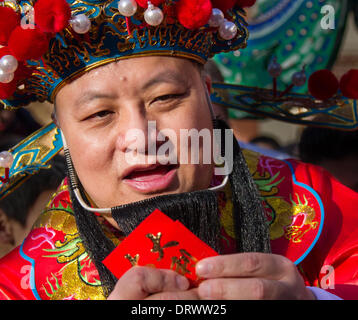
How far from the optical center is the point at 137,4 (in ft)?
5.94

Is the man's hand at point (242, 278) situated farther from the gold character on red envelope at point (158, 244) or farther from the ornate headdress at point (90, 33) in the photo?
the ornate headdress at point (90, 33)

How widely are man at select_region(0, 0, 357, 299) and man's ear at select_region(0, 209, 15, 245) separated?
90 cm

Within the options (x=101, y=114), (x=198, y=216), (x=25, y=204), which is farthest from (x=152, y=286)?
(x=25, y=204)

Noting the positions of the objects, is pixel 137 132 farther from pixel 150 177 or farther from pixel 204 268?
pixel 204 268

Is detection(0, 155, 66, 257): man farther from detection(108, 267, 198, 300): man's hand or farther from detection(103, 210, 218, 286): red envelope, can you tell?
detection(108, 267, 198, 300): man's hand

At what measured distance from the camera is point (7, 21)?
180 cm

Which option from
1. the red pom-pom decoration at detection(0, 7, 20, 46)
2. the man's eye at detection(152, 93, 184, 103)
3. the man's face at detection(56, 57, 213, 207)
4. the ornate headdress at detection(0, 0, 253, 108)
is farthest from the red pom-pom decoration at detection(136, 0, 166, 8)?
the red pom-pom decoration at detection(0, 7, 20, 46)

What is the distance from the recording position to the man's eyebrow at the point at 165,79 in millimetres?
1819

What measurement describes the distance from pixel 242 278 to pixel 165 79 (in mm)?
765

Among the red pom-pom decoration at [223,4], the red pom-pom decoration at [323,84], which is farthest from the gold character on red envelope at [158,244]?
the red pom-pom decoration at [323,84]

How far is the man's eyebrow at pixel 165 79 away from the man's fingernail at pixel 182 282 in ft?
2.24

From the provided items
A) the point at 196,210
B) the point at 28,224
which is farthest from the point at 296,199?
the point at 28,224

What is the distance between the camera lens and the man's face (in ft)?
5.91

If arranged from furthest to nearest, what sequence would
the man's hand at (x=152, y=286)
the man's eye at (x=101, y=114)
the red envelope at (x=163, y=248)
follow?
the man's eye at (x=101, y=114) < the red envelope at (x=163, y=248) < the man's hand at (x=152, y=286)
